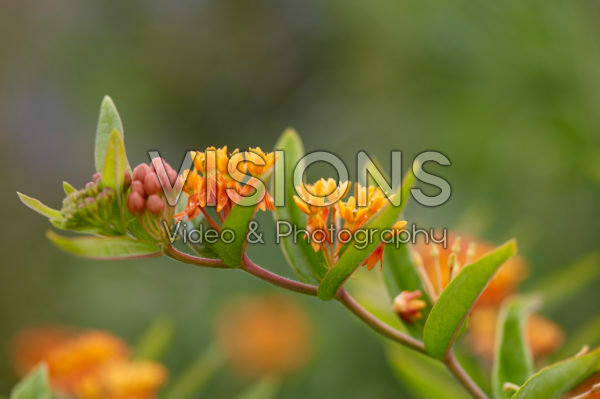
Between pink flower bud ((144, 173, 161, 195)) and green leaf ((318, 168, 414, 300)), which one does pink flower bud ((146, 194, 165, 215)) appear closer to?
pink flower bud ((144, 173, 161, 195))

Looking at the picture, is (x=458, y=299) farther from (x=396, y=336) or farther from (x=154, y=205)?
(x=154, y=205)

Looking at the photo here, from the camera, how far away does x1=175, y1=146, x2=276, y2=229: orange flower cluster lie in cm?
105

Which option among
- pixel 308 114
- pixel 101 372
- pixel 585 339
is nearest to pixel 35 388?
pixel 101 372

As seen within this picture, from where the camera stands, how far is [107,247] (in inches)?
39.1

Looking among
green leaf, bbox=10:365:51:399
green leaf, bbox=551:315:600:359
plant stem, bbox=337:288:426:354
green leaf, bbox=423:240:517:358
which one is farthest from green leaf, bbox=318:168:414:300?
green leaf, bbox=551:315:600:359

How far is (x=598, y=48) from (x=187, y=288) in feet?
9.54

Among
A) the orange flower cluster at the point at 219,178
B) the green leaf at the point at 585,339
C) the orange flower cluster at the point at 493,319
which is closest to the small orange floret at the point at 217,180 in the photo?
A: the orange flower cluster at the point at 219,178

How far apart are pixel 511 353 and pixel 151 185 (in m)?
0.77

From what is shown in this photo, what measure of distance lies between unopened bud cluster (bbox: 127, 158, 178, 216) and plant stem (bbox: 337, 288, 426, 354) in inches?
13.6

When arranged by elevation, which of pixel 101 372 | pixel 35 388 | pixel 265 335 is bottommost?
pixel 265 335

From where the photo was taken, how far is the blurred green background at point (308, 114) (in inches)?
121

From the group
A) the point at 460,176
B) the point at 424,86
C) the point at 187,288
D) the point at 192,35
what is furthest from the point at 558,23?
the point at 192,35

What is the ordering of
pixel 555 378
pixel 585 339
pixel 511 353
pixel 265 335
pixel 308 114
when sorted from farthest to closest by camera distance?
pixel 308 114 → pixel 265 335 → pixel 585 339 → pixel 511 353 → pixel 555 378

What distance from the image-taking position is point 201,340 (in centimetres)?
379
